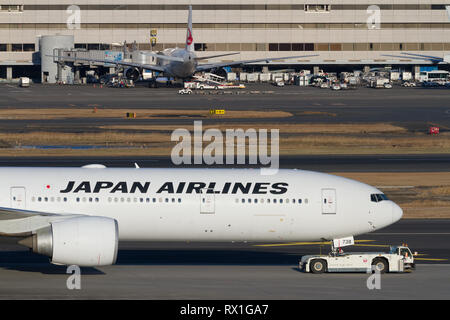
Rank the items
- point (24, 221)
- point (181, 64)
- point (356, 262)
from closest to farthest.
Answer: point (24, 221)
point (356, 262)
point (181, 64)

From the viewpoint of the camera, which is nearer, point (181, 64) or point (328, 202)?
point (328, 202)

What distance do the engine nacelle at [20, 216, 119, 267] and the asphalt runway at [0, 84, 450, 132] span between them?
195ft

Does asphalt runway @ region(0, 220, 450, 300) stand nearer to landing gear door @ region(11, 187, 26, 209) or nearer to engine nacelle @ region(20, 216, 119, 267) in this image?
engine nacelle @ region(20, 216, 119, 267)

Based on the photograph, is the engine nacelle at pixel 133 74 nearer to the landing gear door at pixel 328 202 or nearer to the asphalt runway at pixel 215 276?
the asphalt runway at pixel 215 276

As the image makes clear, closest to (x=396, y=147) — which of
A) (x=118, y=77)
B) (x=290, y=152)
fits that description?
(x=290, y=152)

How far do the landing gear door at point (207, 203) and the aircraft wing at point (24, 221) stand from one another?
581cm

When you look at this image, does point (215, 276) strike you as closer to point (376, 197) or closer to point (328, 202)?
point (328, 202)

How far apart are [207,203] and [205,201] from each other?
132mm

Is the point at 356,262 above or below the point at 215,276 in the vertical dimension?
above

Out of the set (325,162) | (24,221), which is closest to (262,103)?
(325,162)

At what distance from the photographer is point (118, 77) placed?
592 feet

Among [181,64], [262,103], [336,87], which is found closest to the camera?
[262,103]

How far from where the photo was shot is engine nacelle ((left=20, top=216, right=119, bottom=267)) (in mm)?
36156

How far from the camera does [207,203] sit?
1535 inches
